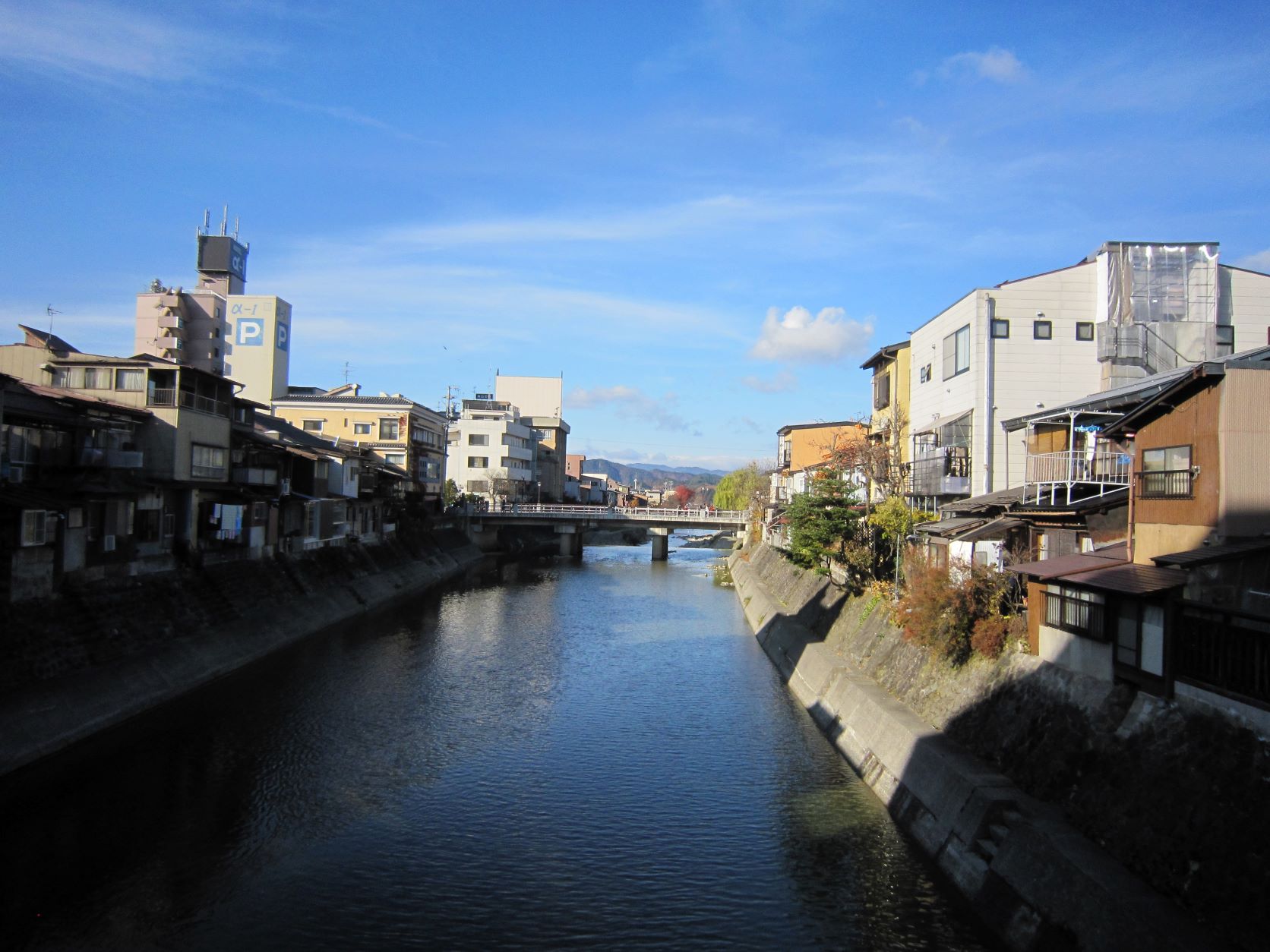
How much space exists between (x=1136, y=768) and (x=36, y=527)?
70.9 feet

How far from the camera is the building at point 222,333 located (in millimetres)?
62094

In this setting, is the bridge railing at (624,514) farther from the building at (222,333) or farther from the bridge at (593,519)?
the building at (222,333)

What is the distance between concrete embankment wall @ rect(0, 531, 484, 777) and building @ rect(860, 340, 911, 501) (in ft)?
72.6

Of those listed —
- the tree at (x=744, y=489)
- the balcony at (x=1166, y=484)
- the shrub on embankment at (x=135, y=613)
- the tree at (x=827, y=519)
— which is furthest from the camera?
the tree at (x=744, y=489)

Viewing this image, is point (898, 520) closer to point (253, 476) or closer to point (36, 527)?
point (253, 476)

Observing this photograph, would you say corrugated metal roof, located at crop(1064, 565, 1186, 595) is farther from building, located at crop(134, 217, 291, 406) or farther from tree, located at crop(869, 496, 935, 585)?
building, located at crop(134, 217, 291, 406)

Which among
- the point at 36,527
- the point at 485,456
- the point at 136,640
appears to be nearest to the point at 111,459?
the point at 36,527

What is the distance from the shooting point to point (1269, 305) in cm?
2409

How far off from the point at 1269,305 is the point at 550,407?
324ft

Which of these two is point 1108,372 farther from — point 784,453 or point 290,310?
point 290,310

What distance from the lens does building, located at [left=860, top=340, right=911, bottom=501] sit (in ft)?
102

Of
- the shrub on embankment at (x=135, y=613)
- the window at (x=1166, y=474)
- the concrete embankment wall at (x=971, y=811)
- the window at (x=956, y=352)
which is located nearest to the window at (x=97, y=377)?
the shrub on embankment at (x=135, y=613)

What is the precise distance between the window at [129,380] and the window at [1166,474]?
1009 inches

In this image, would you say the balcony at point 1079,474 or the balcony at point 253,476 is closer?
the balcony at point 1079,474
